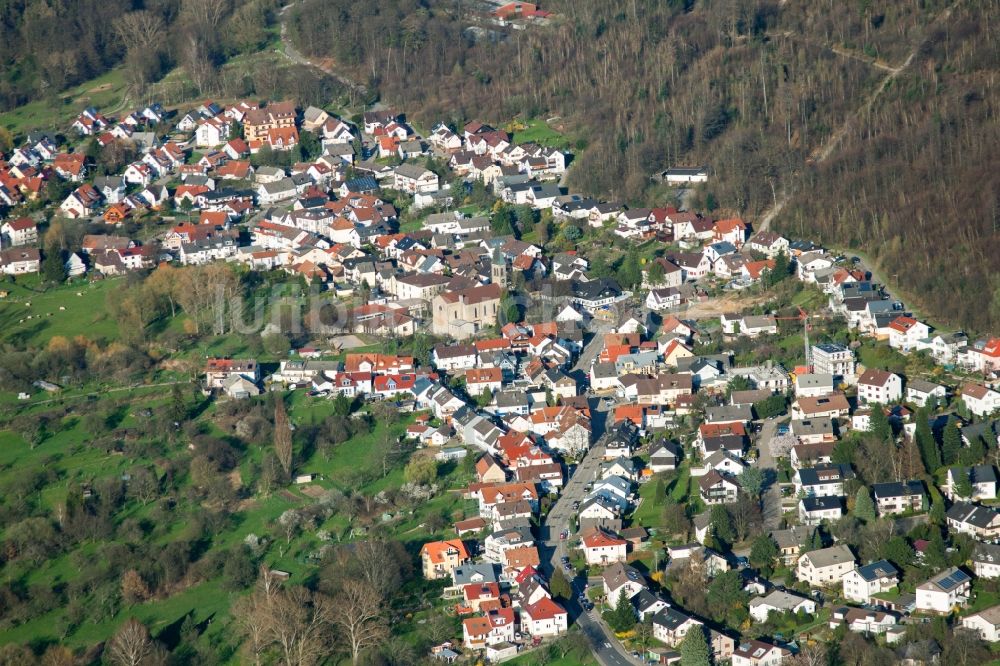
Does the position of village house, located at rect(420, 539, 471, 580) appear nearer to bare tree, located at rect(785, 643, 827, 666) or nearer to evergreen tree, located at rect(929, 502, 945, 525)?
bare tree, located at rect(785, 643, 827, 666)

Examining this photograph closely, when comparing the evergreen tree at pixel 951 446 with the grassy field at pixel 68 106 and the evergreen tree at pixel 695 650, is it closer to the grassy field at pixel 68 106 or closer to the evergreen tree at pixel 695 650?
the evergreen tree at pixel 695 650

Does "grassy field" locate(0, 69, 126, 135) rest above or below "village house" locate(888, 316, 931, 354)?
below

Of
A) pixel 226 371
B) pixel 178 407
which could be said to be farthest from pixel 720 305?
pixel 178 407

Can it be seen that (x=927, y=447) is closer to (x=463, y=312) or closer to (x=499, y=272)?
(x=463, y=312)

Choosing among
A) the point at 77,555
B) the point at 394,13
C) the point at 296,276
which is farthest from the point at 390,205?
the point at 77,555

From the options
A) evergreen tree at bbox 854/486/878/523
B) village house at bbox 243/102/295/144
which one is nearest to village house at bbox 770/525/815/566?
evergreen tree at bbox 854/486/878/523

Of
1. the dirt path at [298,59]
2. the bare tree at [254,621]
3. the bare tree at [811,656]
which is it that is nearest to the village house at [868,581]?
the bare tree at [811,656]
